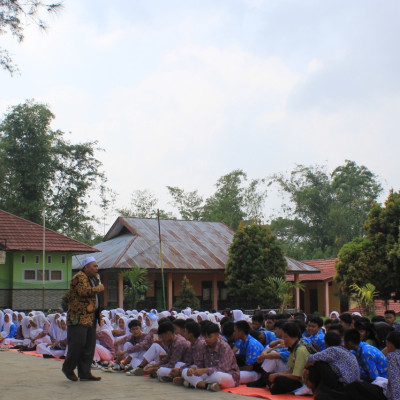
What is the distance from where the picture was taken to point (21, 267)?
1048 inches

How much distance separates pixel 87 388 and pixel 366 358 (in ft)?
A: 12.1

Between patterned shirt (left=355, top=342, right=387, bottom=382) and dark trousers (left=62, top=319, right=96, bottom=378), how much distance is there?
388 centimetres

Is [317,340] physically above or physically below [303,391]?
above

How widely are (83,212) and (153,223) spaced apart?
23.4 feet

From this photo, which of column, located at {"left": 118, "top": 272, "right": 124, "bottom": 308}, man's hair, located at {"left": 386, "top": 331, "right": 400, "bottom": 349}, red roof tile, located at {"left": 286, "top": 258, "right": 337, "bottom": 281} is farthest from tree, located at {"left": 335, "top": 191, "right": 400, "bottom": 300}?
man's hair, located at {"left": 386, "top": 331, "right": 400, "bottom": 349}

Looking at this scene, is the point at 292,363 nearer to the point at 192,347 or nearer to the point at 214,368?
the point at 214,368

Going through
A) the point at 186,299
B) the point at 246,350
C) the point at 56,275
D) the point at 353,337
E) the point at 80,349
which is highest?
the point at 56,275

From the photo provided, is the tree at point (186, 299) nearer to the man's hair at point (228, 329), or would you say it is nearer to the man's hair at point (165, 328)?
the man's hair at point (228, 329)

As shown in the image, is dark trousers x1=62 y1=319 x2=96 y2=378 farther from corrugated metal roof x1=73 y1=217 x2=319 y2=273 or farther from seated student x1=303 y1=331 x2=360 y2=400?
corrugated metal roof x1=73 y1=217 x2=319 y2=273

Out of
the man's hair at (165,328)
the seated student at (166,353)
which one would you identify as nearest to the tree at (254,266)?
the seated student at (166,353)

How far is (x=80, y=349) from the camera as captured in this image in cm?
889

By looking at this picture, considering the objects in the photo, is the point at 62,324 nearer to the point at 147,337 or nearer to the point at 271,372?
the point at 147,337

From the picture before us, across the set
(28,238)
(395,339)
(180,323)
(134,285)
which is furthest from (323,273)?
(395,339)

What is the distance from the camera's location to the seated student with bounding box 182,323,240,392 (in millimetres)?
8531
